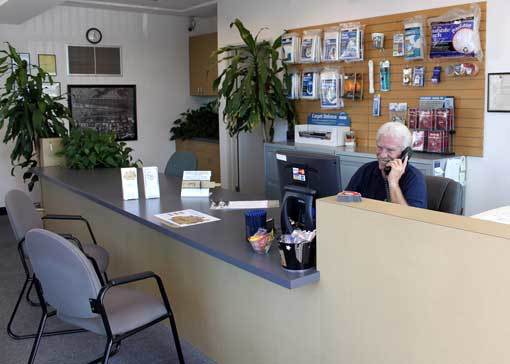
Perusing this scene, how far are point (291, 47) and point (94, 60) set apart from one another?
3444 millimetres

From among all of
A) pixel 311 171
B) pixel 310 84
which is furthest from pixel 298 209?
pixel 310 84

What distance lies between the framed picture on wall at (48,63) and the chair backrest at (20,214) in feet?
14.6

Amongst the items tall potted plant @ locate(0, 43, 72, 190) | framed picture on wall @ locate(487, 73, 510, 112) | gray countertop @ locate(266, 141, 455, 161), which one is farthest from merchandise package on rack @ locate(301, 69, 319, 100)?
tall potted plant @ locate(0, 43, 72, 190)

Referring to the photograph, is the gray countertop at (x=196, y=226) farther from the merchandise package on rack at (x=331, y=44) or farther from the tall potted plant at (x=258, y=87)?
the merchandise package on rack at (x=331, y=44)

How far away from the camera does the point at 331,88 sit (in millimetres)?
5312

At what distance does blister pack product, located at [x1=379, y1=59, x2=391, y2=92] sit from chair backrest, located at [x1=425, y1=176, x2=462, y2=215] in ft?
6.35

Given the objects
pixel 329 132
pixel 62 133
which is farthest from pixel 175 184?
pixel 62 133

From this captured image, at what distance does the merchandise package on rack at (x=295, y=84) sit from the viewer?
226 inches

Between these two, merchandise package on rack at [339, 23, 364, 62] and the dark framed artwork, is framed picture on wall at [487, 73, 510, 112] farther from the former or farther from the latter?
the dark framed artwork

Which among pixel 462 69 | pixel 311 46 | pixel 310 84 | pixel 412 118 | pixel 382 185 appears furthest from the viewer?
pixel 310 84

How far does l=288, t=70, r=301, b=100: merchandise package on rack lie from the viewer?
18.8ft

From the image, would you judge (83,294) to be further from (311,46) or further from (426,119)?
(311,46)

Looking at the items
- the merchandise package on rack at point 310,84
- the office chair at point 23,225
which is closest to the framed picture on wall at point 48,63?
the merchandise package on rack at point 310,84

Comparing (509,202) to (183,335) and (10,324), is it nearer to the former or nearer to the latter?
(183,335)
